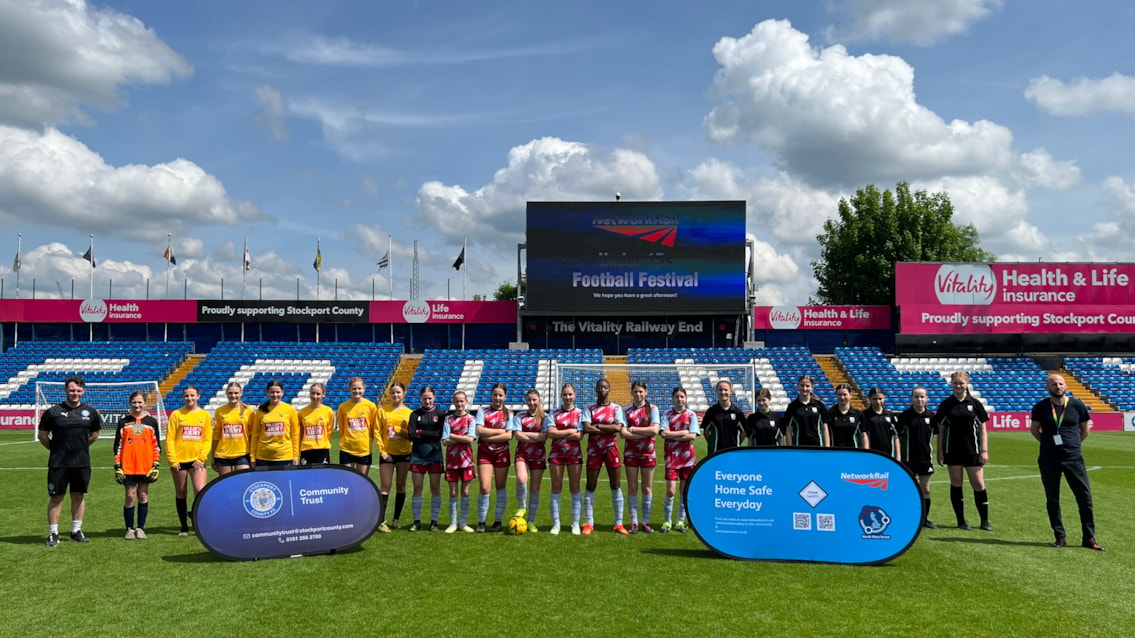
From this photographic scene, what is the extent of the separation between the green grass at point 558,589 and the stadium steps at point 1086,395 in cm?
2656

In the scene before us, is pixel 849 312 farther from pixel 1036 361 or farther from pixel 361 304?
pixel 361 304

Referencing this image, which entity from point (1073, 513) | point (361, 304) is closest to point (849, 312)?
point (361, 304)

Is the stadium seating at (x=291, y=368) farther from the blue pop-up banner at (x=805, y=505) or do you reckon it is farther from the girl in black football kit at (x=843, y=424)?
the blue pop-up banner at (x=805, y=505)

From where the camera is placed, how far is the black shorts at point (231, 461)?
30.6 feet

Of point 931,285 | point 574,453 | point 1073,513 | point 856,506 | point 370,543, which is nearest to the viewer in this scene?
point 856,506

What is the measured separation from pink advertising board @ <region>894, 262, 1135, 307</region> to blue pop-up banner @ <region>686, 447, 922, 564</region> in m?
29.2

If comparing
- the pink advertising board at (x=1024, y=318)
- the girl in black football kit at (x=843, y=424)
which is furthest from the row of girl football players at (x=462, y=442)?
the pink advertising board at (x=1024, y=318)

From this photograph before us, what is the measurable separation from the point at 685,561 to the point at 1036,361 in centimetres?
3354

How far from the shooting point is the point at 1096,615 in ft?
19.3

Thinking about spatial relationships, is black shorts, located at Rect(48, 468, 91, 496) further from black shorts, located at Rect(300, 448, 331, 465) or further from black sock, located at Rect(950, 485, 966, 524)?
black sock, located at Rect(950, 485, 966, 524)

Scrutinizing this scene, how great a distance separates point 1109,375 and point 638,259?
22.0 m

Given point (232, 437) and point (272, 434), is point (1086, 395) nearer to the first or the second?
point (272, 434)

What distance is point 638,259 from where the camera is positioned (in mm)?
32062

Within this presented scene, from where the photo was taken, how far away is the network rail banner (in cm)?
3209
